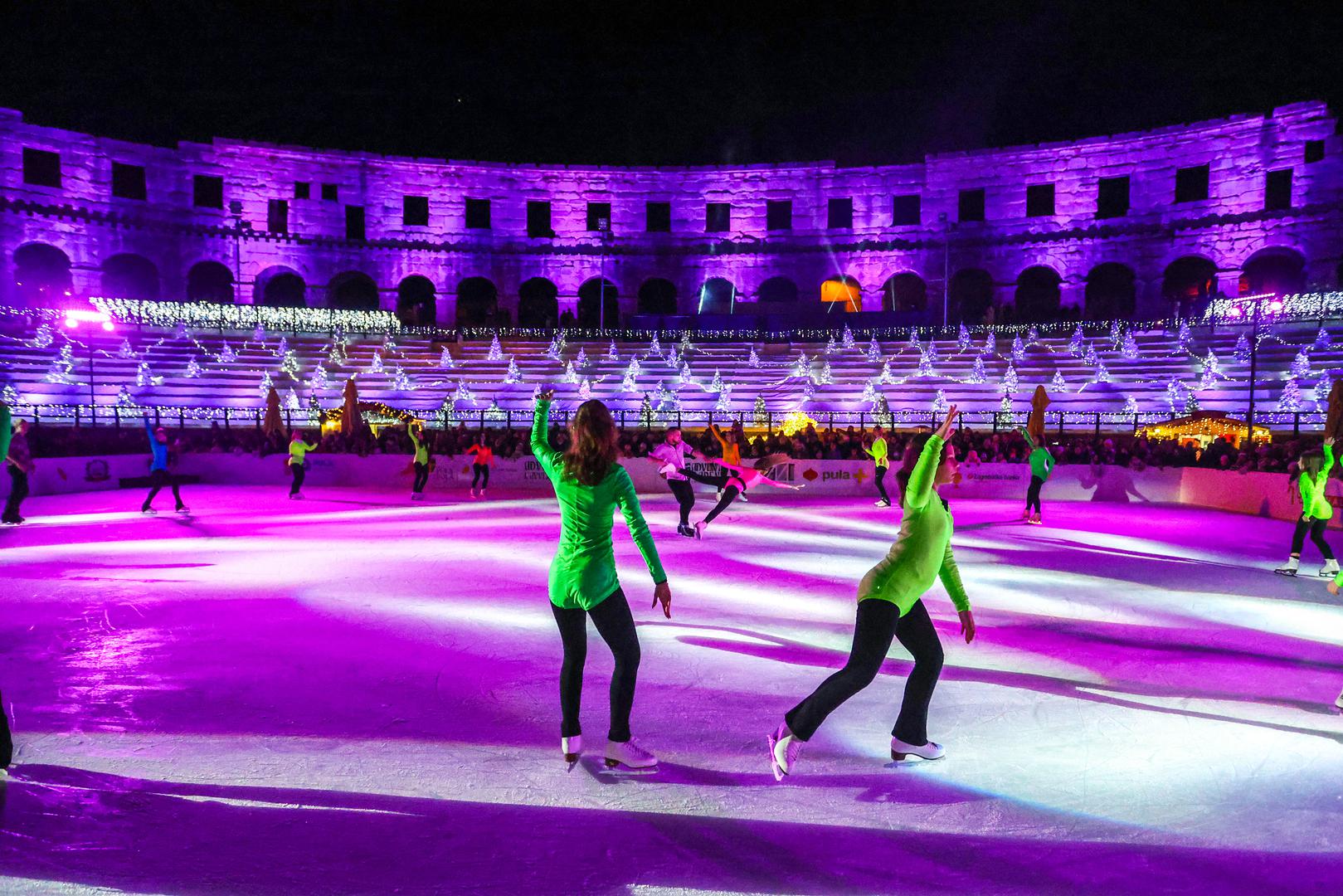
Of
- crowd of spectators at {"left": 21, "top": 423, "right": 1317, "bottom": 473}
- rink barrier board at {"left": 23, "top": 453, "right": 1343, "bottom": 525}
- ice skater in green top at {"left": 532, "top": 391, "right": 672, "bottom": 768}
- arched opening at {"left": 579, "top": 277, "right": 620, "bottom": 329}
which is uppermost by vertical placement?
arched opening at {"left": 579, "top": 277, "right": 620, "bottom": 329}

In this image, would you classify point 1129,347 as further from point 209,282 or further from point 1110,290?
point 209,282

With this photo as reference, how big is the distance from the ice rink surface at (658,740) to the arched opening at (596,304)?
119ft

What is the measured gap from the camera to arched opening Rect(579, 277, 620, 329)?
149ft

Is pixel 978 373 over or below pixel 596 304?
below

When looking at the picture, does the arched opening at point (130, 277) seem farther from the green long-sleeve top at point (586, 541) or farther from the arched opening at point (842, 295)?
the green long-sleeve top at point (586, 541)

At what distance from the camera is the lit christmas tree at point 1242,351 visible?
2817cm

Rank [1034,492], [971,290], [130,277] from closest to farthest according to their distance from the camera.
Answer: [1034,492], [130,277], [971,290]

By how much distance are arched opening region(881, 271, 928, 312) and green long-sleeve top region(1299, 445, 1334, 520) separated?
117ft

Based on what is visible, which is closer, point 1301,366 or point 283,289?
point 1301,366

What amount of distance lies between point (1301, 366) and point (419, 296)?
124 feet

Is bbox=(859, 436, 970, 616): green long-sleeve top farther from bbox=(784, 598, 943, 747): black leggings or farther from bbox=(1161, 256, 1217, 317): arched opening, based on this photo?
bbox=(1161, 256, 1217, 317): arched opening

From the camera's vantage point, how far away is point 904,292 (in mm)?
45062

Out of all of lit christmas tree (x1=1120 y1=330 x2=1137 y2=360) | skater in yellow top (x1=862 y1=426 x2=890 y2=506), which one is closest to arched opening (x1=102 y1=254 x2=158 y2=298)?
skater in yellow top (x1=862 y1=426 x2=890 y2=506)

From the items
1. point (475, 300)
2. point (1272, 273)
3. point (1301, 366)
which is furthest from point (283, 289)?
point (1272, 273)
